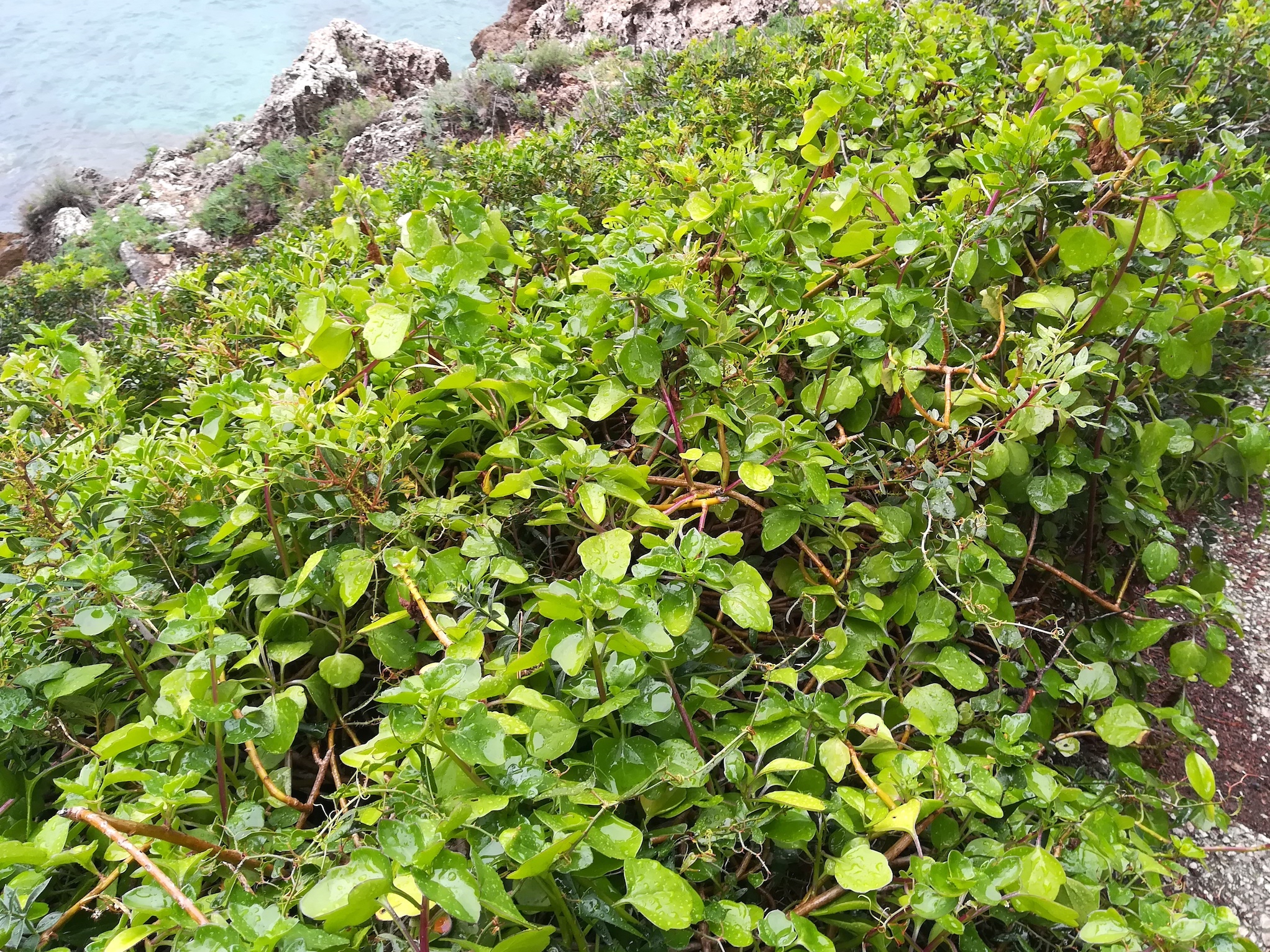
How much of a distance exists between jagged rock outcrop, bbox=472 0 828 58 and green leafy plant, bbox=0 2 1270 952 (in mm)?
6174

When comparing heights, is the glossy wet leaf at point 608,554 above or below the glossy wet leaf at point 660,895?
above

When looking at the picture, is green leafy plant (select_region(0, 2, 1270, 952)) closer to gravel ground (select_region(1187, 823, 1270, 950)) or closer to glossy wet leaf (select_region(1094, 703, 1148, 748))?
glossy wet leaf (select_region(1094, 703, 1148, 748))

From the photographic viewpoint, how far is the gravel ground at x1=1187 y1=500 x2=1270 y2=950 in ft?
4.32

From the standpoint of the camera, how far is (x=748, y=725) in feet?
2.86

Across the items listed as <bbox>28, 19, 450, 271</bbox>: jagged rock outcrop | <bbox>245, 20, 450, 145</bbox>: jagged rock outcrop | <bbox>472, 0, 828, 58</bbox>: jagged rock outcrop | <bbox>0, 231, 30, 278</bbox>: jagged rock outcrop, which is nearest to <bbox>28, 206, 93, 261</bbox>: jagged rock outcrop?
<bbox>28, 19, 450, 271</bbox>: jagged rock outcrop

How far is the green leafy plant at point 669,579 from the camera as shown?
0.73m

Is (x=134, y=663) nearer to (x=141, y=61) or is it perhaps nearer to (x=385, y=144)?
(x=385, y=144)

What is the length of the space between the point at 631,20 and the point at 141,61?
14613 mm

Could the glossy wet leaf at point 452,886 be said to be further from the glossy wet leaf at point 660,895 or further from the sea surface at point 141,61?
the sea surface at point 141,61

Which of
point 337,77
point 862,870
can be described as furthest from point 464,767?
point 337,77

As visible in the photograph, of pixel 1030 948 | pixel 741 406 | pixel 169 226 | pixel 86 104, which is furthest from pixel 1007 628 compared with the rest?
pixel 86 104

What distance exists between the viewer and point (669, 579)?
937 millimetres

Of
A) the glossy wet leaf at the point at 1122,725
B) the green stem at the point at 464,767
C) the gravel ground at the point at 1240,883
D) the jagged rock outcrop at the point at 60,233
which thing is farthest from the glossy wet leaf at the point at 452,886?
the jagged rock outcrop at the point at 60,233

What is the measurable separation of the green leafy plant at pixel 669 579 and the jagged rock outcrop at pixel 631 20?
6174 mm
